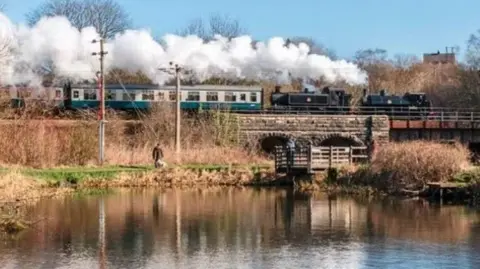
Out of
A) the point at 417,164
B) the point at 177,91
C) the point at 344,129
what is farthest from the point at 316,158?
the point at 344,129

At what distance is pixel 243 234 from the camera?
22.3 metres

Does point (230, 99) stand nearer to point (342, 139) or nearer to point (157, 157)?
point (342, 139)

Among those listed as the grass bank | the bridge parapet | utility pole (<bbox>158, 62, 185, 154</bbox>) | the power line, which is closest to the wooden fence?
the grass bank

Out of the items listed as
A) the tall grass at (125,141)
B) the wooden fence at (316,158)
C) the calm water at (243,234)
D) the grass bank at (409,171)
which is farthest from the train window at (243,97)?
the calm water at (243,234)

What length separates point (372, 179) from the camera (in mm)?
34906

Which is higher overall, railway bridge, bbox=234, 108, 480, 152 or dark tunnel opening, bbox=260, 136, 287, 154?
railway bridge, bbox=234, 108, 480, 152

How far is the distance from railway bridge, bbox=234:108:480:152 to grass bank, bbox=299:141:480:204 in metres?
20.2

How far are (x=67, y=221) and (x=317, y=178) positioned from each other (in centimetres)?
1495

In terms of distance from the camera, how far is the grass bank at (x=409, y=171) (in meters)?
33.0

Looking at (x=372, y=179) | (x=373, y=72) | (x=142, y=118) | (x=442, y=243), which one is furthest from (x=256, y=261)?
(x=373, y=72)

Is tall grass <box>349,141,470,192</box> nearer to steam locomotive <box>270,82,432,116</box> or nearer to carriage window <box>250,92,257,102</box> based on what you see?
steam locomotive <box>270,82,432,116</box>

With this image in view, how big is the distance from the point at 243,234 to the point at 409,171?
13.3 metres

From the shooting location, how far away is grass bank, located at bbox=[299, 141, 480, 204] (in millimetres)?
32969

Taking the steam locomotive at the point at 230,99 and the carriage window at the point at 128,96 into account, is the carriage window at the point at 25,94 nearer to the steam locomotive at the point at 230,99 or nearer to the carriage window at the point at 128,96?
the steam locomotive at the point at 230,99
